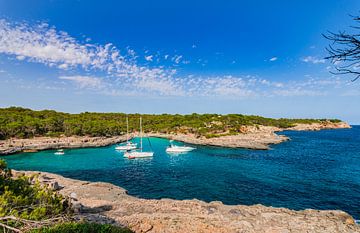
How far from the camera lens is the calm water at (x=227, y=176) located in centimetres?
2161

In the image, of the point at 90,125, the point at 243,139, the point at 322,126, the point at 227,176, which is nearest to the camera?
the point at 227,176

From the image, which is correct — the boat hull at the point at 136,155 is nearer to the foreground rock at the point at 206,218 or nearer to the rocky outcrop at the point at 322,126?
the foreground rock at the point at 206,218

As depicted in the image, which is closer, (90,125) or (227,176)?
(227,176)

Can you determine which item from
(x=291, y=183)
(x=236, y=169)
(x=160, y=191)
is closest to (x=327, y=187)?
(x=291, y=183)

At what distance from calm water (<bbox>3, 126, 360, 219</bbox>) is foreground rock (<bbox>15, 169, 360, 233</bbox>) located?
578 centimetres

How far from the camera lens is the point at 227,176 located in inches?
1153

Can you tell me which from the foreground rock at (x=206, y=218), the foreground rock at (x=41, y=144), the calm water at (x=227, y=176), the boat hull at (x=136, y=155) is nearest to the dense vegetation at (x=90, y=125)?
the foreground rock at (x=41, y=144)

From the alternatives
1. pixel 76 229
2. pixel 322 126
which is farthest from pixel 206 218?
pixel 322 126

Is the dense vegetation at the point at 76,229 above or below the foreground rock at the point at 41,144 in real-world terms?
above

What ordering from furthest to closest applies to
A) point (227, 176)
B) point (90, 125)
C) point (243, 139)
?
point (90, 125), point (243, 139), point (227, 176)

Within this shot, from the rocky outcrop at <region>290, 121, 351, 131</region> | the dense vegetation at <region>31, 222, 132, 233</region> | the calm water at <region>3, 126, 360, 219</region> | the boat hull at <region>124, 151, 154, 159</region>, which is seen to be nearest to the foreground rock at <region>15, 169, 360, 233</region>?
the dense vegetation at <region>31, 222, 132, 233</region>

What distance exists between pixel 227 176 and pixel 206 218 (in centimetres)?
1729

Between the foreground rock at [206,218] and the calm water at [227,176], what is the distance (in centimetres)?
578

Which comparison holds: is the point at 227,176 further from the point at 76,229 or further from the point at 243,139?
the point at 243,139
